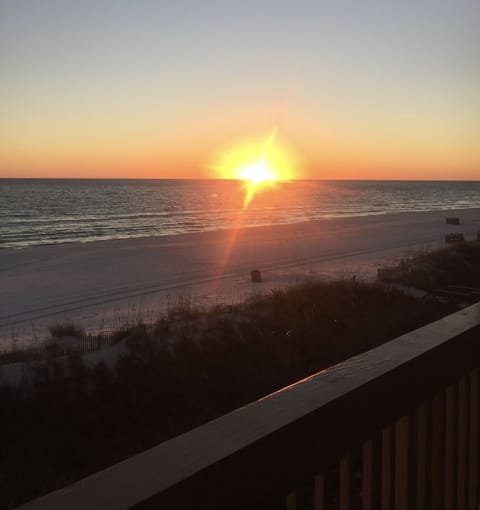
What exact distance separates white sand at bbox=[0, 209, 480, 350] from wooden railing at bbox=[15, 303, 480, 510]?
493 inches

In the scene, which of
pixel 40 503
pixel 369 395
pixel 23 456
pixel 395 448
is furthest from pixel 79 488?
pixel 23 456

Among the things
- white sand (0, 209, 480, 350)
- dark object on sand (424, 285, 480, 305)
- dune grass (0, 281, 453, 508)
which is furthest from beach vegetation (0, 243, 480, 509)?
white sand (0, 209, 480, 350)

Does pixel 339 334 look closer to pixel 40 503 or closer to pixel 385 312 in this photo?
pixel 385 312

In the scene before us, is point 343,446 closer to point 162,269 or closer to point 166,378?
point 166,378

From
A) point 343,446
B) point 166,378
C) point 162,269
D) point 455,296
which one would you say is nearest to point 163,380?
point 166,378

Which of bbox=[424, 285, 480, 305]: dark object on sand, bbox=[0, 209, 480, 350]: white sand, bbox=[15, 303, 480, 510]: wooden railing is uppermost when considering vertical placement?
bbox=[15, 303, 480, 510]: wooden railing

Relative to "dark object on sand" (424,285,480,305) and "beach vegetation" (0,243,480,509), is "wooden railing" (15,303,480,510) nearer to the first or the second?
"beach vegetation" (0,243,480,509)

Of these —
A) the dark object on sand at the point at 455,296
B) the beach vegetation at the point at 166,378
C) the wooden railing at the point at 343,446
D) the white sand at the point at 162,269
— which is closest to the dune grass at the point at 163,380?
the beach vegetation at the point at 166,378

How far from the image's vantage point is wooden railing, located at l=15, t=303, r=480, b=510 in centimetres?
99

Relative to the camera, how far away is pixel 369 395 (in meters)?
1.45

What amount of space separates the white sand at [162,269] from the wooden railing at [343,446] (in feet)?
41.1

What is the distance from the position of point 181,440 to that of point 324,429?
38 centimetres

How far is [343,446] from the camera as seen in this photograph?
1.35 metres

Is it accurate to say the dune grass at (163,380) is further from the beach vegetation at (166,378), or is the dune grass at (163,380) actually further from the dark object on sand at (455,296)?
the dark object on sand at (455,296)
